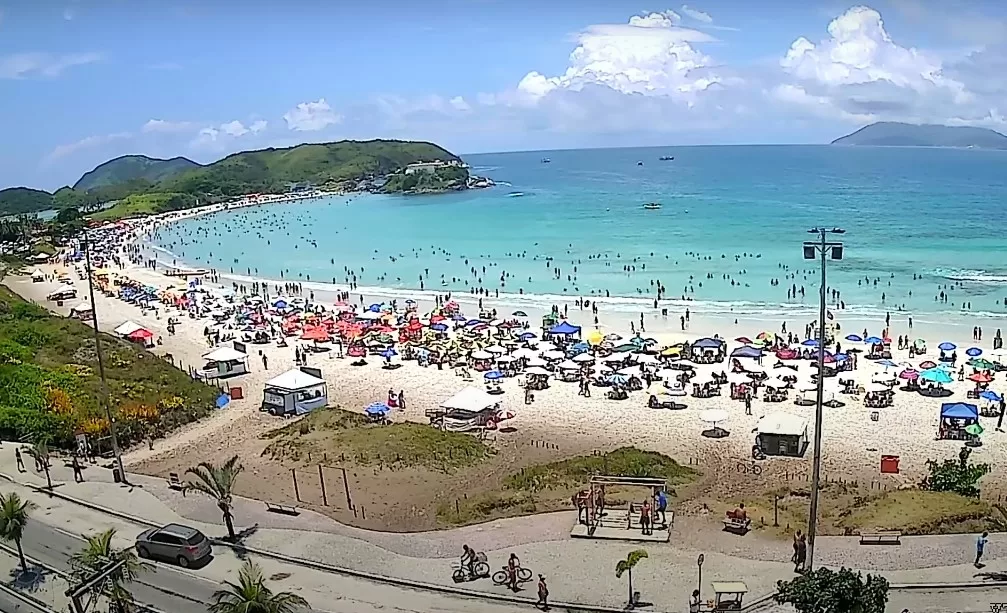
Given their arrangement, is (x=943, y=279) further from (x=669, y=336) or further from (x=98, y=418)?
(x=98, y=418)

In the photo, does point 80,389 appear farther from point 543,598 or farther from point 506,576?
point 543,598

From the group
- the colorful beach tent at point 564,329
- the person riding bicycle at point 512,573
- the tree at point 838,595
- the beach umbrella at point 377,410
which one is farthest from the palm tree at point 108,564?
the colorful beach tent at point 564,329

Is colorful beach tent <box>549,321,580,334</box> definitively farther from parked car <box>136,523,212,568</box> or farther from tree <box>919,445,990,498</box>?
parked car <box>136,523,212,568</box>

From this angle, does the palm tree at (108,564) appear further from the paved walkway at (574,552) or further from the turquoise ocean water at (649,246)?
the turquoise ocean water at (649,246)

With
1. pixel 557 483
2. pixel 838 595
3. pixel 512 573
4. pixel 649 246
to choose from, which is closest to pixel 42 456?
pixel 557 483

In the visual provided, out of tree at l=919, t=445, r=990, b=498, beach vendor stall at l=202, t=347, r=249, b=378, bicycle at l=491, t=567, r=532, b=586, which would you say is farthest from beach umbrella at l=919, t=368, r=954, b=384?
beach vendor stall at l=202, t=347, r=249, b=378
